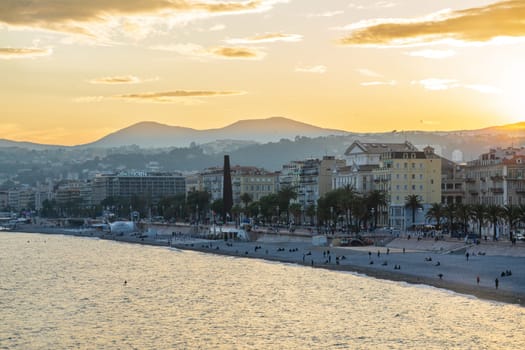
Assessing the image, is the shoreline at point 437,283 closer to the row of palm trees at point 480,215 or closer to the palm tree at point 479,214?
the row of palm trees at point 480,215

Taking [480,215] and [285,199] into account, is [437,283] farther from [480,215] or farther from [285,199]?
[285,199]

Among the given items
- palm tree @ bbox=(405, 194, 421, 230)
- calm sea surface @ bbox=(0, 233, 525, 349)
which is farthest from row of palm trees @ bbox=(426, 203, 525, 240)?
calm sea surface @ bbox=(0, 233, 525, 349)

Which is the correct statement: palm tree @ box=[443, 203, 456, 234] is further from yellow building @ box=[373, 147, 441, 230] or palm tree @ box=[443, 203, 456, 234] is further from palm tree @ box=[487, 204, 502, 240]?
yellow building @ box=[373, 147, 441, 230]

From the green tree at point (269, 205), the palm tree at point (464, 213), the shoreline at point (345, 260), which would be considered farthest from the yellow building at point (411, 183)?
the green tree at point (269, 205)

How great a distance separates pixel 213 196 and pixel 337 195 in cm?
7864

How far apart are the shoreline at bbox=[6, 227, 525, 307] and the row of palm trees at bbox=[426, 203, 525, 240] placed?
6.43 m

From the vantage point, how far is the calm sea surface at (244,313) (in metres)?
38.9

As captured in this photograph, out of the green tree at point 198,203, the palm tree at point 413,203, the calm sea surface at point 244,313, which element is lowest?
the calm sea surface at point 244,313

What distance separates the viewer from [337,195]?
339 feet

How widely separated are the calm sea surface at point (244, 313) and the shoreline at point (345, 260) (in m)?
1.11

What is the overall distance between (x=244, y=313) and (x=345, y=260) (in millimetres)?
25779

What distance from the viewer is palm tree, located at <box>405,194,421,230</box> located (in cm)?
9699

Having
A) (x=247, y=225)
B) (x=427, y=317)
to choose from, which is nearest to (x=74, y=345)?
(x=427, y=317)

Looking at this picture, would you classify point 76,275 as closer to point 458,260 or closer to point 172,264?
point 172,264
